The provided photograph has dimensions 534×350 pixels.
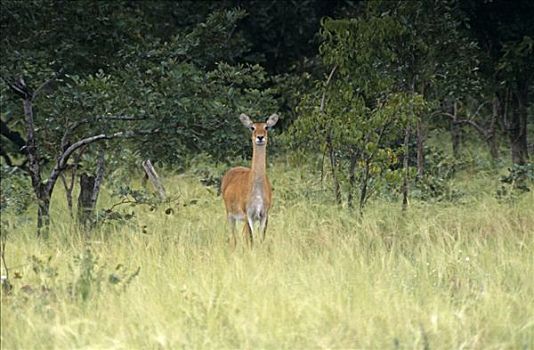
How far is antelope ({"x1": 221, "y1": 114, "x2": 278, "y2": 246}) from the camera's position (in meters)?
9.65

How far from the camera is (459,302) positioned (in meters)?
6.19

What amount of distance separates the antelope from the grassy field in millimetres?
284

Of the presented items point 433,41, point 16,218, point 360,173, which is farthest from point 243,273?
point 433,41

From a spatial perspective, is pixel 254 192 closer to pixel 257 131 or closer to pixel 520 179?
pixel 257 131

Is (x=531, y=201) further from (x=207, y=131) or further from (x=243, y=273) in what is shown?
(x=243, y=273)

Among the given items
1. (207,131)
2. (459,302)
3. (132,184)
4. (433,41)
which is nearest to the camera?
(459,302)

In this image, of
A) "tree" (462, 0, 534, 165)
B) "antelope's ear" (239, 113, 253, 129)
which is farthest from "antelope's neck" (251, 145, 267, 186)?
"tree" (462, 0, 534, 165)

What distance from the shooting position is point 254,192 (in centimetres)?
993

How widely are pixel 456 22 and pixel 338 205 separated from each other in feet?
10.8

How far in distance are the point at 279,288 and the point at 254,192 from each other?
3.63 metres

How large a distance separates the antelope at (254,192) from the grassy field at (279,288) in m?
0.28

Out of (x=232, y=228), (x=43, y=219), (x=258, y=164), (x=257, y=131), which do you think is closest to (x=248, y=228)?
(x=232, y=228)

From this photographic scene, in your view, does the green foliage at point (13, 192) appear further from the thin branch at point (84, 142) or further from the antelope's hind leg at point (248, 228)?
the antelope's hind leg at point (248, 228)

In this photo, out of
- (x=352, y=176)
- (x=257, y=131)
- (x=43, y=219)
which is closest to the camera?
(x=43, y=219)
